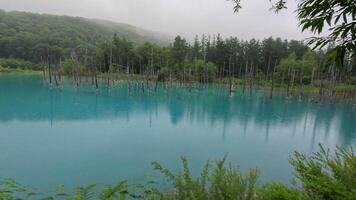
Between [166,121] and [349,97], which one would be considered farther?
[349,97]

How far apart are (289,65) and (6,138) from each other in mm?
50319

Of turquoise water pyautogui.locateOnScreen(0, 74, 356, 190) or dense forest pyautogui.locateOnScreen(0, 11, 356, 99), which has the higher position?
dense forest pyautogui.locateOnScreen(0, 11, 356, 99)

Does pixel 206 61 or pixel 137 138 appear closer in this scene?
pixel 137 138

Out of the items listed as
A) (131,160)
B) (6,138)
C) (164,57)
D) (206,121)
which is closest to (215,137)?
(206,121)

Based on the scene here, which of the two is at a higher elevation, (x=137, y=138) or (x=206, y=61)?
(x=206, y=61)

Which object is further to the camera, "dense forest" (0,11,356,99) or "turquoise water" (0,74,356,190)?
"dense forest" (0,11,356,99)

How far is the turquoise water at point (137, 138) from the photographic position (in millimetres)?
10273

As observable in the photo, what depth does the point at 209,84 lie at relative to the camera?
189 feet

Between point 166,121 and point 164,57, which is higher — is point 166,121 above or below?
below

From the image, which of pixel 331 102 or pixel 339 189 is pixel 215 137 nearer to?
pixel 339 189

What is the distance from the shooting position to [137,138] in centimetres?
1517

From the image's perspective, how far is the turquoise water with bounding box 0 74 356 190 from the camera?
33.7 feet

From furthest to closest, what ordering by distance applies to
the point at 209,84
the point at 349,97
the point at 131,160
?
the point at 209,84, the point at 349,97, the point at 131,160

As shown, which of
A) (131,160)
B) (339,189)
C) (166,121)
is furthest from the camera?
(166,121)
